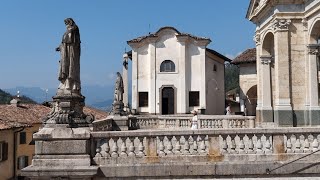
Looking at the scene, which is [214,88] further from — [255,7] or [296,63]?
[296,63]

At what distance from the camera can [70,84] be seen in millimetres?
9852

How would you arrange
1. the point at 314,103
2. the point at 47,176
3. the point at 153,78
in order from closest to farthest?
the point at 47,176 < the point at 314,103 < the point at 153,78

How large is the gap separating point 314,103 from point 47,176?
54.1 ft

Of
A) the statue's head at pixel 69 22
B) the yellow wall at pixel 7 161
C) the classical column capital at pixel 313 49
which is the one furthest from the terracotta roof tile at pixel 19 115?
the statue's head at pixel 69 22

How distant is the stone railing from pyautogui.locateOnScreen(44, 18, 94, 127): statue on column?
13.2 metres

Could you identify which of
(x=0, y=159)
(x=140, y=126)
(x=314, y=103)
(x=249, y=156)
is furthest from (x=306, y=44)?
(x=0, y=159)

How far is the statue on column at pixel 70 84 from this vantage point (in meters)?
9.49

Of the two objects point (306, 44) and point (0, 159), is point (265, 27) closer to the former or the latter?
point (306, 44)

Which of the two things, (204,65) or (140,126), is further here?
(204,65)

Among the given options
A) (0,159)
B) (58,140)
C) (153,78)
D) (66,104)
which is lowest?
(0,159)

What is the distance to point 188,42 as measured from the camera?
142ft

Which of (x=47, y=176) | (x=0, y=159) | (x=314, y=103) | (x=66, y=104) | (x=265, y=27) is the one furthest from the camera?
(x=0, y=159)

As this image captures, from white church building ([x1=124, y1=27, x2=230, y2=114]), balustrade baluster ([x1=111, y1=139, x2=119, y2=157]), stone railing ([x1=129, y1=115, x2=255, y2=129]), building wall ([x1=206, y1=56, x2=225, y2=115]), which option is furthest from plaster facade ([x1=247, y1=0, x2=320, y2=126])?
building wall ([x1=206, y1=56, x2=225, y2=115])

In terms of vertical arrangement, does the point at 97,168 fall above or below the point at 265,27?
below
